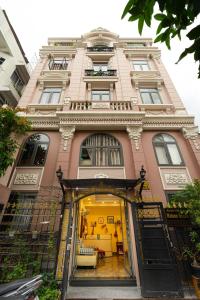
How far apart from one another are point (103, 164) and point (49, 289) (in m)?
4.99

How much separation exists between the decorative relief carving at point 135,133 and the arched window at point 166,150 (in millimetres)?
979

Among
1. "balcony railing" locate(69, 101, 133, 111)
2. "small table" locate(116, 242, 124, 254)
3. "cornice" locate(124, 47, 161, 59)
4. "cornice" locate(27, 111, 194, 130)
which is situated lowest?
"small table" locate(116, 242, 124, 254)

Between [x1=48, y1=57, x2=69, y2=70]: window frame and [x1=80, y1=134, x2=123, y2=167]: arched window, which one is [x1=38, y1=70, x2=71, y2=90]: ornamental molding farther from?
[x1=80, y1=134, x2=123, y2=167]: arched window

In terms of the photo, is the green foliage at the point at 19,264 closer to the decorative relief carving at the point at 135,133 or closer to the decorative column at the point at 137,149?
the decorative column at the point at 137,149

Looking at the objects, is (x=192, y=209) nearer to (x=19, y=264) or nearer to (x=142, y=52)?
(x=19, y=264)

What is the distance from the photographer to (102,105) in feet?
32.3

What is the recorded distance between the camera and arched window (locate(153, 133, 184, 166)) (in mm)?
8180

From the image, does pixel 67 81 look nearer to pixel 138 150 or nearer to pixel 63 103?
pixel 63 103

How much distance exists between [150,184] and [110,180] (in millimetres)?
2093

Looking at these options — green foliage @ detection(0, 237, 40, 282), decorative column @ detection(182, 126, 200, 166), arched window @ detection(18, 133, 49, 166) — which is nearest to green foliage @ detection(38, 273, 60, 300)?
green foliage @ detection(0, 237, 40, 282)

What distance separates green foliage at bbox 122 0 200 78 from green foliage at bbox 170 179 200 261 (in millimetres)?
5272

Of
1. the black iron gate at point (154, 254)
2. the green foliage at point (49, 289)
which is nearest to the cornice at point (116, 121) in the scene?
the black iron gate at point (154, 254)

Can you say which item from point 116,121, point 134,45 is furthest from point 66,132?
point 134,45

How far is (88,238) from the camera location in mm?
11227
